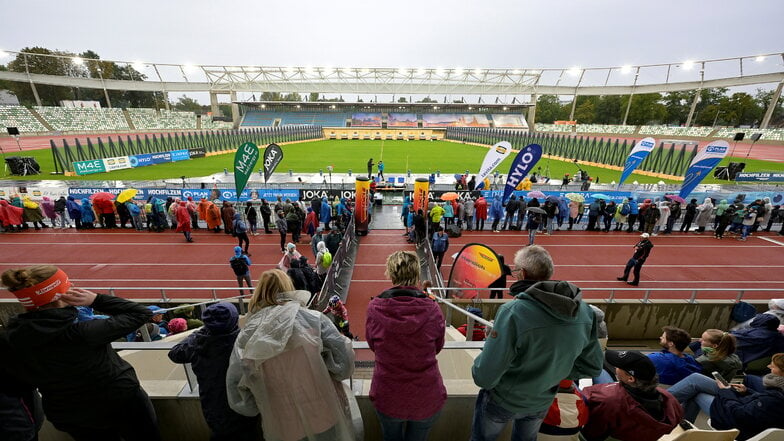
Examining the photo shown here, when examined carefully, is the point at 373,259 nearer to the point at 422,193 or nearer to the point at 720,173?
the point at 422,193

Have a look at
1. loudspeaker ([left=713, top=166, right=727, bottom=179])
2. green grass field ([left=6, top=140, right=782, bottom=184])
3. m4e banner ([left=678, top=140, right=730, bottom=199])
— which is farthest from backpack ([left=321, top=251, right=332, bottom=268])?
loudspeaker ([left=713, top=166, right=727, bottom=179])

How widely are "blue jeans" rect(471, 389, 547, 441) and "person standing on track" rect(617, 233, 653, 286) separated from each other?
8.58m

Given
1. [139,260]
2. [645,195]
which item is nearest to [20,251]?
[139,260]

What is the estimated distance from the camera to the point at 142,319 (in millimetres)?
2221

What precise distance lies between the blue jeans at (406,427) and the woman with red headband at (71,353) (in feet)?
5.85

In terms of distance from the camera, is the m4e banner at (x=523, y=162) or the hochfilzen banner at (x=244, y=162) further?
the hochfilzen banner at (x=244, y=162)

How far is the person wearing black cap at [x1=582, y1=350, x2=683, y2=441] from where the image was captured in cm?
224

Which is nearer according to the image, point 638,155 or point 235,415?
point 235,415

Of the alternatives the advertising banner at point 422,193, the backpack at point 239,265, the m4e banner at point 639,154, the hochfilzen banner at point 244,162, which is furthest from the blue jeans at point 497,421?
the m4e banner at point 639,154

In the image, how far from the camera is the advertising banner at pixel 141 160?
98.7ft

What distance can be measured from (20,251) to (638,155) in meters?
27.1

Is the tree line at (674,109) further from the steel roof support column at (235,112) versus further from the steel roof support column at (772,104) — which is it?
the steel roof support column at (235,112)

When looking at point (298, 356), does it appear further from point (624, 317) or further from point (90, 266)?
point (90, 266)

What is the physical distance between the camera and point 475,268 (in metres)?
7.30
